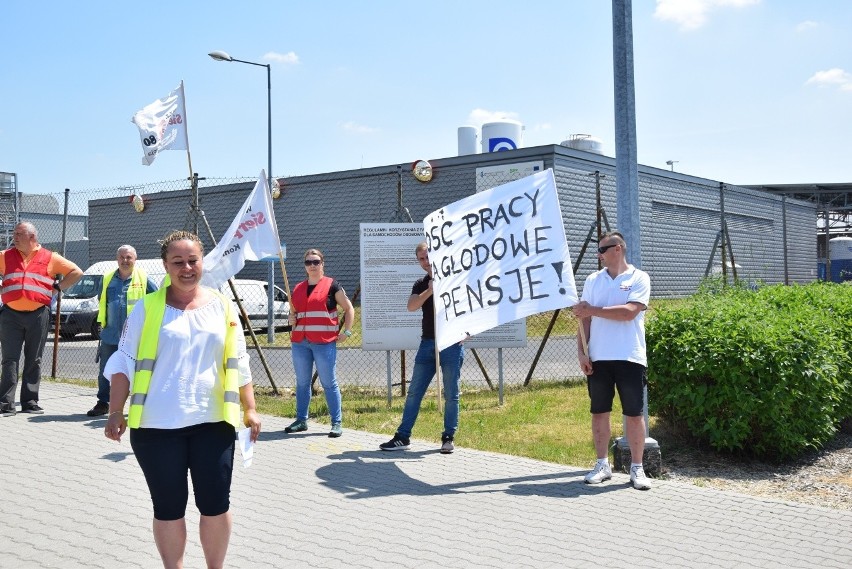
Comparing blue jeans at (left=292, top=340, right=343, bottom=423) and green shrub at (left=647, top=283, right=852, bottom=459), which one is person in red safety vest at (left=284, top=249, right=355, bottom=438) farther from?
green shrub at (left=647, top=283, right=852, bottom=459)

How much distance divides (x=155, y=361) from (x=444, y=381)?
13.0 ft

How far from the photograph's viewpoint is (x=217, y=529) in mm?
3967

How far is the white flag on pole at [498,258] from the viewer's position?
267 inches

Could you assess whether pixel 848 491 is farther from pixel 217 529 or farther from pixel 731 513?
pixel 217 529

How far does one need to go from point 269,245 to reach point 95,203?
28908 mm

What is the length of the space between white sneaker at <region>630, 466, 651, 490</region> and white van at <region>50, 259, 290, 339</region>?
46.7ft

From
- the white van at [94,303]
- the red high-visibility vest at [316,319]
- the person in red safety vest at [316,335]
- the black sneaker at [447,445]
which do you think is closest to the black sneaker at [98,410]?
the person in red safety vest at [316,335]

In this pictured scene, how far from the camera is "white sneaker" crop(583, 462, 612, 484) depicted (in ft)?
20.6

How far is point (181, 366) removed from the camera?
154 inches

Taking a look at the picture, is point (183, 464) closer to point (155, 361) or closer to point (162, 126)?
point (155, 361)

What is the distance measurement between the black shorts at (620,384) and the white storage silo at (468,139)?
83.1 ft

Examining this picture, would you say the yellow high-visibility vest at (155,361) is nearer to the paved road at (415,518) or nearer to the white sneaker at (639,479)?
the paved road at (415,518)

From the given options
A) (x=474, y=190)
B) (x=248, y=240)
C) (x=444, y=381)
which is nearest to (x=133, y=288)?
(x=248, y=240)

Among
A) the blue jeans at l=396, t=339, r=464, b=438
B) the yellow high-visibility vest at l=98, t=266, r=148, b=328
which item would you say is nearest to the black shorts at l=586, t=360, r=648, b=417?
the blue jeans at l=396, t=339, r=464, b=438
